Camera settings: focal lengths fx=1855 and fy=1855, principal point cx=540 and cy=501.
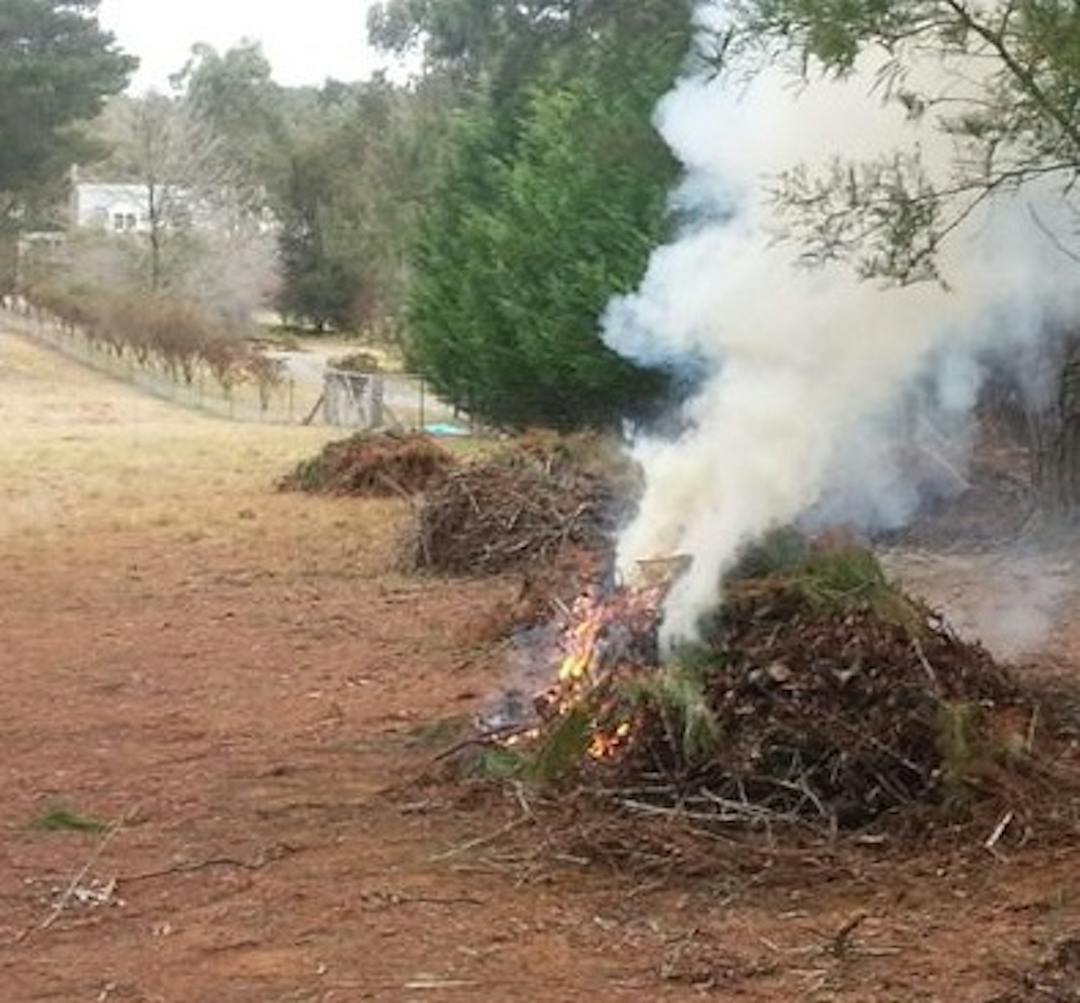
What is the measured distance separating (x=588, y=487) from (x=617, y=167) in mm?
3866

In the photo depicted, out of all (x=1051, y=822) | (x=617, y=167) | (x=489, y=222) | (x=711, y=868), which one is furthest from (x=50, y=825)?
(x=489, y=222)

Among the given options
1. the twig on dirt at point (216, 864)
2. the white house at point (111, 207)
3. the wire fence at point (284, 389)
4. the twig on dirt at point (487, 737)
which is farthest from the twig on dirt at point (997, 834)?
the white house at point (111, 207)

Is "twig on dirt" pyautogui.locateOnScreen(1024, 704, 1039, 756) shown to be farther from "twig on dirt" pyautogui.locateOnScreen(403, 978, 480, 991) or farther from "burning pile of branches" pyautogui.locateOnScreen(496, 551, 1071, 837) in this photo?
"twig on dirt" pyautogui.locateOnScreen(403, 978, 480, 991)

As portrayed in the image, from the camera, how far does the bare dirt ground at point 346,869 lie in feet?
16.4

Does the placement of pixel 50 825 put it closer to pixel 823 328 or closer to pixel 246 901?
pixel 246 901

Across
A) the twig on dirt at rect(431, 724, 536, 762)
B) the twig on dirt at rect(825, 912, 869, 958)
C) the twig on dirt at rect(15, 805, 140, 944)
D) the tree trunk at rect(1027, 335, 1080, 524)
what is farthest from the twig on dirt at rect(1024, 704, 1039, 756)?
the tree trunk at rect(1027, 335, 1080, 524)

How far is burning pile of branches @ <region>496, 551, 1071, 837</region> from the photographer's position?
624 cm

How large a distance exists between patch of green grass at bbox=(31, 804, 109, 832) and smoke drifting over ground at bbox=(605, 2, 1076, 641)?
7.36 feet

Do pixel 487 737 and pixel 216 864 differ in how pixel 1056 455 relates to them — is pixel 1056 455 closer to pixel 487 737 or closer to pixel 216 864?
pixel 487 737

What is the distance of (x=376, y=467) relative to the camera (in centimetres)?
1761

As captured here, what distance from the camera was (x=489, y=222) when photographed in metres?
20.9

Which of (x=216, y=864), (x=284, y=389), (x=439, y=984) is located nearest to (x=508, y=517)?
(x=216, y=864)

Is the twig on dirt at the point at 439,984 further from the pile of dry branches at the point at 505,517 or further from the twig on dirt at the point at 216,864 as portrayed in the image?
the pile of dry branches at the point at 505,517

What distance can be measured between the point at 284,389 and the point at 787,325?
27344 mm
